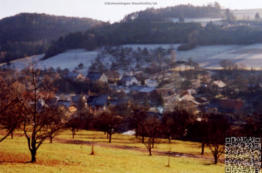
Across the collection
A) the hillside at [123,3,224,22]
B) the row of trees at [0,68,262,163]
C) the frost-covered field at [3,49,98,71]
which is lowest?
the row of trees at [0,68,262,163]

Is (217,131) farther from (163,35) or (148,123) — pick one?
(163,35)

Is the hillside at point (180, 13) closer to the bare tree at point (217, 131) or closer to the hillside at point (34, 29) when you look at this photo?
the hillside at point (34, 29)

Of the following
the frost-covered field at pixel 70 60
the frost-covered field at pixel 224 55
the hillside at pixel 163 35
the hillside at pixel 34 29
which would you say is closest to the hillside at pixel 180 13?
the hillside at pixel 163 35

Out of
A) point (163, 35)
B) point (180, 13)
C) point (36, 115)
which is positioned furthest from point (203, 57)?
point (180, 13)

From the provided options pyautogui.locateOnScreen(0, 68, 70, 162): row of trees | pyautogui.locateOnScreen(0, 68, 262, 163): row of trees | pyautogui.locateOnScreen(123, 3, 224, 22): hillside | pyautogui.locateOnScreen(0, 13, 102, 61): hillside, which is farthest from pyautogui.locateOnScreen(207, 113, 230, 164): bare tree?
pyautogui.locateOnScreen(123, 3, 224, 22): hillside

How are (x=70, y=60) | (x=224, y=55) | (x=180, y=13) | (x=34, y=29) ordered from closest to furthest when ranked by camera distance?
(x=224, y=55) < (x=70, y=60) < (x=34, y=29) < (x=180, y=13)

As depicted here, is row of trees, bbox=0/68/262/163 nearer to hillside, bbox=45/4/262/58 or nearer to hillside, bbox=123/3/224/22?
hillside, bbox=45/4/262/58
